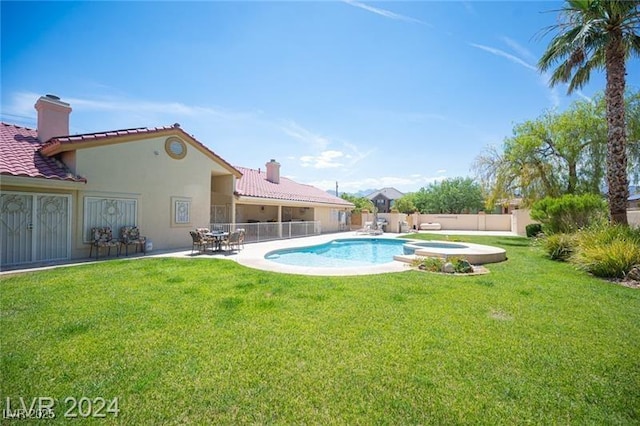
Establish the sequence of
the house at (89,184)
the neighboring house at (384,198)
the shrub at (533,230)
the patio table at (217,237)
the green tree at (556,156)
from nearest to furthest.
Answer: the house at (89,184), the patio table at (217,237), the green tree at (556,156), the shrub at (533,230), the neighboring house at (384,198)

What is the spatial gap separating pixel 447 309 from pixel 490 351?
5.95 feet

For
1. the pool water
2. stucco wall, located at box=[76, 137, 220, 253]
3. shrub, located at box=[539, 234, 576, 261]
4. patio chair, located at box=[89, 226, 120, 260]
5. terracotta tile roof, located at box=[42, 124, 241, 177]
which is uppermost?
terracotta tile roof, located at box=[42, 124, 241, 177]


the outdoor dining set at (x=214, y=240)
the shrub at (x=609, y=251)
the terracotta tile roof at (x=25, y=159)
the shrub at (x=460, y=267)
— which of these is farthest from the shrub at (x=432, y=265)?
the terracotta tile roof at (x=25, y=159)

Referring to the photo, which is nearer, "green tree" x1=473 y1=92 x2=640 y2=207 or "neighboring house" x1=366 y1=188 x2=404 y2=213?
"green tree" x1=473 y1=92 x2=640 y2=207

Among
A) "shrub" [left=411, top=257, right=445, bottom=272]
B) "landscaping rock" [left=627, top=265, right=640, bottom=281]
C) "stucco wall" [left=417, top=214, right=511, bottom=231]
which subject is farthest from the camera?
"stucco wall" [left=417, top=214, right=511, bottom=231]

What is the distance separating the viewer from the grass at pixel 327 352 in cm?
295

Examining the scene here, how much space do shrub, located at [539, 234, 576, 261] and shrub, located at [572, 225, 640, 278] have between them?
4.01 ft

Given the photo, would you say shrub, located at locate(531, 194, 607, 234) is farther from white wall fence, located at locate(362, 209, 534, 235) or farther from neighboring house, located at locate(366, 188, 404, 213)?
neighboring house, located at locate(366, 188, 404, 213)

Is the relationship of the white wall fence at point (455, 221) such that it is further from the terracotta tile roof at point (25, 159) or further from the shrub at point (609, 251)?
the terracotta tile roof at point (25, 159)

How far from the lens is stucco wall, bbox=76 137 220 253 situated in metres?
12.1

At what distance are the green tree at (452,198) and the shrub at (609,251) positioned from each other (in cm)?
4281

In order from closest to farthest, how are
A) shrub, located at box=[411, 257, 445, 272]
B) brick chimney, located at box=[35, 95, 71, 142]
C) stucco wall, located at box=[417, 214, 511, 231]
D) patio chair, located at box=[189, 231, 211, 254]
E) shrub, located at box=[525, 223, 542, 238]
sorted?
shrub, located at box=[411, 257, 445, 272], brick chimney, located at box=[35, 95, 71, 142], patio chair, located at box=[189, 231, 211, 254], shrub, located at box=[525, 223, 542, 238], stucco wall, located at box=[417, 214, 511, 231]

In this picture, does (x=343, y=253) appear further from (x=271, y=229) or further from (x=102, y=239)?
(x=102, y=239)

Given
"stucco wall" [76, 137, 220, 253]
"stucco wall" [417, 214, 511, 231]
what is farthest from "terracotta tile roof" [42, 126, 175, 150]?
"stucco wall" [417, 214, 511, 231]
